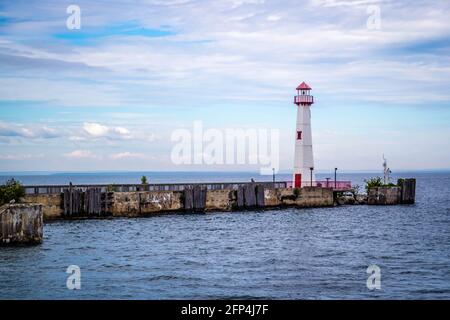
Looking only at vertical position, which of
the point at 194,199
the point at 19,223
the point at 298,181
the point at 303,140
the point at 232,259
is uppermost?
the point at 303,140

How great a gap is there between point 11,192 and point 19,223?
6.41 m

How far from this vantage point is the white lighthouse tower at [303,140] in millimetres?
63812

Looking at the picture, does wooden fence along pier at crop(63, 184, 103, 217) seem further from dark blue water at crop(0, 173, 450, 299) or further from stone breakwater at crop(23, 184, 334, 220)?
dark blue water at crop(0, 173, 450, 299)

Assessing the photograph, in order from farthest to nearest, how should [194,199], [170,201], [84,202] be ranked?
[194,199], [170,201], [84,202]

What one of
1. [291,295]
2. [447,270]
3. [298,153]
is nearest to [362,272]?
[447,270]

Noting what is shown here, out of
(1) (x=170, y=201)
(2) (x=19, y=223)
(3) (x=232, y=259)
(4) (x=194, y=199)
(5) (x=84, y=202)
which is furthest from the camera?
(4) (x=194, y=199)

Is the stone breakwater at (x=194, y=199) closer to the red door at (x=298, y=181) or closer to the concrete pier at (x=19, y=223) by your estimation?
the red door at (x=298, y=181)

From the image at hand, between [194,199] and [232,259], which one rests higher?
[194,199]

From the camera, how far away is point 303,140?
63.8m

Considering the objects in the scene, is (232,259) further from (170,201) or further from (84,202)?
(170,201)

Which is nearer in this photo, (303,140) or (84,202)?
(84,202)

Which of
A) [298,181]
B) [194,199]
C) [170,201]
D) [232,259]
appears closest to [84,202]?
[170,201]

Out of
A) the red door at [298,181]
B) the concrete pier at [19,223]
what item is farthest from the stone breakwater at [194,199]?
the concrete pier at [19,223]
